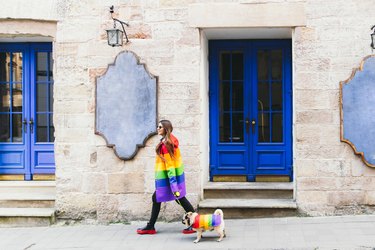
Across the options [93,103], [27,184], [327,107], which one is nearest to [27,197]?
[27,184]

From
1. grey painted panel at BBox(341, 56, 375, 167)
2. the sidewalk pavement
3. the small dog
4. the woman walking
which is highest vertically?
grey painted panel at BBox(341, 56, 375, 167)

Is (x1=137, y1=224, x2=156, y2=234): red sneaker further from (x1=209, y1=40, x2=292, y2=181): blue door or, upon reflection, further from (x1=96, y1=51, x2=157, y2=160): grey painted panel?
(x1=209, y1=40, x2=292, y2=181): blue door

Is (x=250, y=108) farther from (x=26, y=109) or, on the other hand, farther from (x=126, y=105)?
(x=26, y=109)

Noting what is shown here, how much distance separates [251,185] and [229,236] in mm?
1840

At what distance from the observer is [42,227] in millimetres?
8367

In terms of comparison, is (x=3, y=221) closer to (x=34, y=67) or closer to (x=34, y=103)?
(x=34, y=103)

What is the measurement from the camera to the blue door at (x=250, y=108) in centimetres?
940

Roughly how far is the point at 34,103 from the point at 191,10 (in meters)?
3.39

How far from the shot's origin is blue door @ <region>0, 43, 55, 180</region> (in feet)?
31.7

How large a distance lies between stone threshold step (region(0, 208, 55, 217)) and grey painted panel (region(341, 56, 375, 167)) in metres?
4.75

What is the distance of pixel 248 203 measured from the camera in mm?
8406

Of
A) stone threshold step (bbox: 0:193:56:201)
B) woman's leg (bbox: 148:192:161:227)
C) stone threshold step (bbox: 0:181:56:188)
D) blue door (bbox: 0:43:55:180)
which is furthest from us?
blue door (bbox: 0:43:55:180)

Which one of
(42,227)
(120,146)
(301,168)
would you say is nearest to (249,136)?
(301,168)

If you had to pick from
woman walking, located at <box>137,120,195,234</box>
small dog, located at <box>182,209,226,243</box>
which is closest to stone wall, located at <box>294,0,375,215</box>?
small dog, located at <box>182,209,226,243</box>
